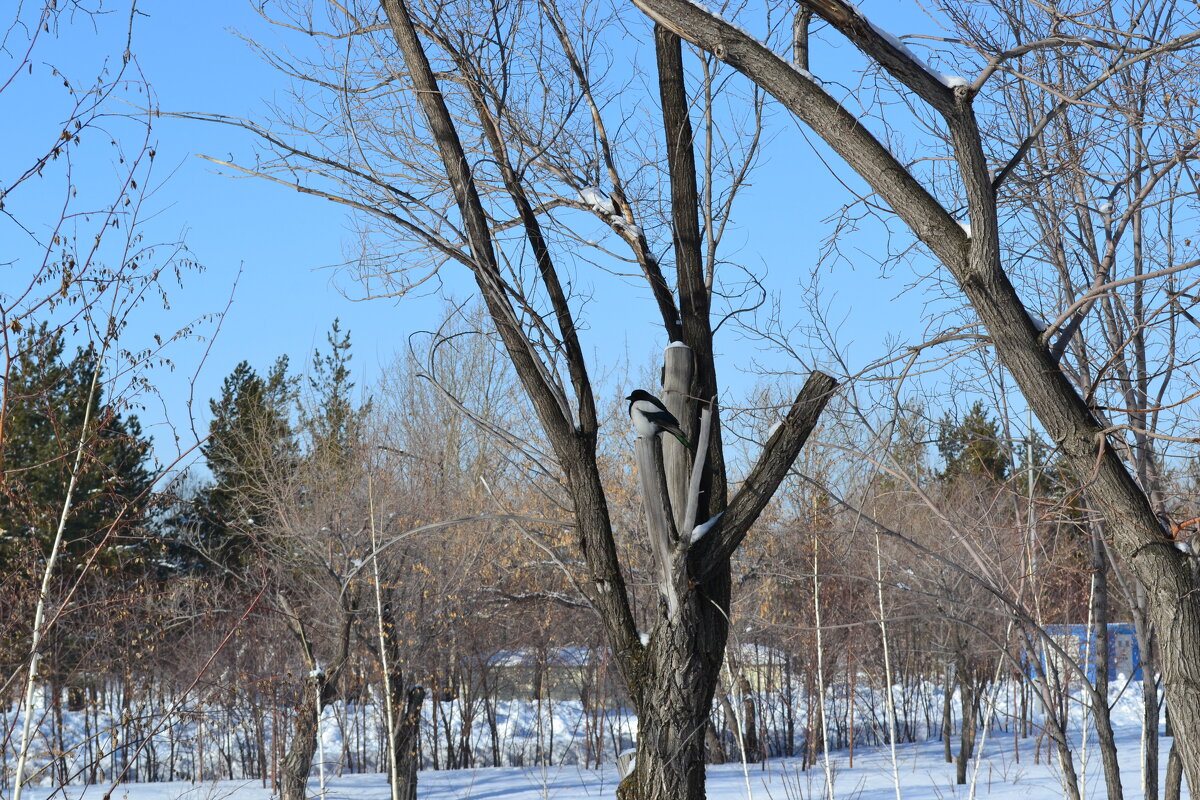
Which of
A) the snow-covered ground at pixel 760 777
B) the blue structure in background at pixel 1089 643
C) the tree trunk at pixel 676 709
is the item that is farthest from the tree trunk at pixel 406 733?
the tree trunk at pixel 676 709

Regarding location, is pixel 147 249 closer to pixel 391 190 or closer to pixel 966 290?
pixel 391 190

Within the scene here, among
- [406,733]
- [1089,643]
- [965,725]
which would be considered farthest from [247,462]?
[1089,643]

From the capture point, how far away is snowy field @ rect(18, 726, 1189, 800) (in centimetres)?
1199

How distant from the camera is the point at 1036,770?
47.3ft

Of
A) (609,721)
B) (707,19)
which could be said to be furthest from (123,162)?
(609,721)

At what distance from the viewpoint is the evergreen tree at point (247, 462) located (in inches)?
583

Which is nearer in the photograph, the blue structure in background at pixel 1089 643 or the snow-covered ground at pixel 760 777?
the blue structure in background at pixel 1089 643

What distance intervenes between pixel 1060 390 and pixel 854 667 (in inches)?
544

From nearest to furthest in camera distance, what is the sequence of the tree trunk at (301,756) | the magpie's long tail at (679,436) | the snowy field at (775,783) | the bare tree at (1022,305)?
the bare tree at (1022,305) < the magpie's long tail at (679,436) < the tree trunk at (301,756) < the snowy field at (775,783)

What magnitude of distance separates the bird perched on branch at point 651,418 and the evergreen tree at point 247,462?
793 centimetres

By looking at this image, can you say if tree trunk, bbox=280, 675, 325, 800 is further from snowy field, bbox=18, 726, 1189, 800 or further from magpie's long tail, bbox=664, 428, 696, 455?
magpie's long tail, bbox=664, 428, 696, 455

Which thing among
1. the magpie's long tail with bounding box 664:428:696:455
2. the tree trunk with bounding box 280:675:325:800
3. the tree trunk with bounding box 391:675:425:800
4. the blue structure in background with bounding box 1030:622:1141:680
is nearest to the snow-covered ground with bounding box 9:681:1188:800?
the tree trunk with bounding box 280:675:325:800

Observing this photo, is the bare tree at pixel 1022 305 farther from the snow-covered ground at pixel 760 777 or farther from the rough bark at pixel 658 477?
the snow-covered ground at pixel 760 777

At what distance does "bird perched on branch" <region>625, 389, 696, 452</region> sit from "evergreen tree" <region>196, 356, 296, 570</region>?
7.93m
